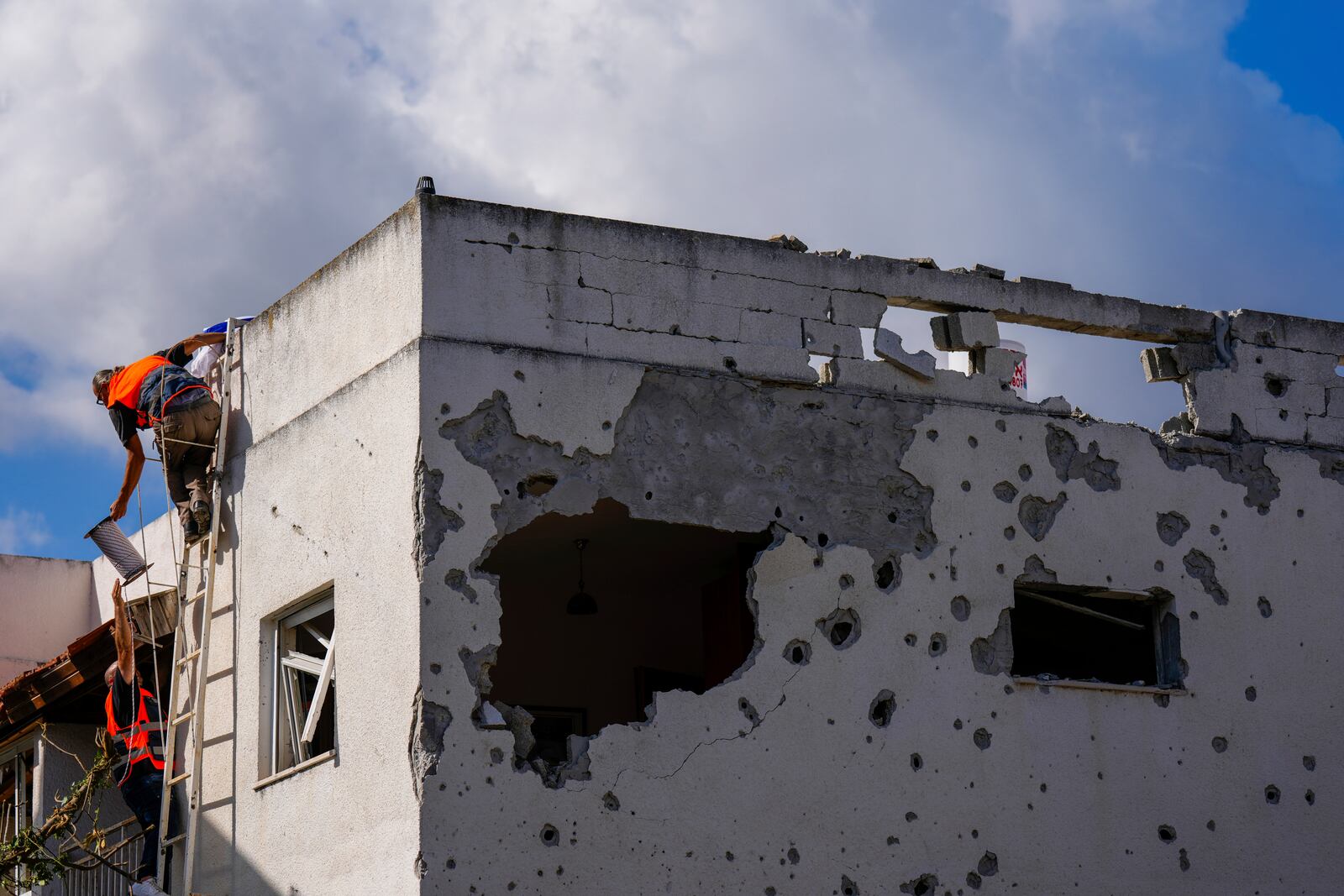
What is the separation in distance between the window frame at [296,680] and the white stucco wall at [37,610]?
787cm

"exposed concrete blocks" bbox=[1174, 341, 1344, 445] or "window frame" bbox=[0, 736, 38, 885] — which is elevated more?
"exposed concrete blocks" bbox=[1174, 341, 1344, 445]

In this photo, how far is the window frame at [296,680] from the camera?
34.8 feet

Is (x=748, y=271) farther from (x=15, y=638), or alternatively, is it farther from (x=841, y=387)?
(x=15, y=638)

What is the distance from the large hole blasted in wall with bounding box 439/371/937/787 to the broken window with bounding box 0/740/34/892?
4289mm

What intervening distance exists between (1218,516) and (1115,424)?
37.5 inches

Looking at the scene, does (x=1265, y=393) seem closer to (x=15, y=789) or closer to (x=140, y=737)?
(x=140, y=737)

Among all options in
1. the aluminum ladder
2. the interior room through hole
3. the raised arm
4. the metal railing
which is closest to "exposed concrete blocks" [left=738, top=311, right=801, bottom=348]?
the interior room through hole

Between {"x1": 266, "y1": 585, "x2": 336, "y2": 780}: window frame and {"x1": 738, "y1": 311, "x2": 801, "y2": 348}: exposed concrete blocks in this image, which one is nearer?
{"x1": 266, "y1": 585, "x2": 336, "y2": 780}: window frame

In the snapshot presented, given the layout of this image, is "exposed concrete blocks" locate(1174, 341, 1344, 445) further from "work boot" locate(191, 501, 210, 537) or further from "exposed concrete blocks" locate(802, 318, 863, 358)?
"work boot" locate(191, 501, 210, 537)

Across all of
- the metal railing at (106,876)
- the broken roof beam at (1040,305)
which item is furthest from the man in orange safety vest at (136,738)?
the broken roof beam at (1040,305)

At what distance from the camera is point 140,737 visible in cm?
1213

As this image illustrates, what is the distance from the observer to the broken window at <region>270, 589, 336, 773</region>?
1083cm

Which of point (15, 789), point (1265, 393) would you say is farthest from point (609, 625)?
point (1265, 393)

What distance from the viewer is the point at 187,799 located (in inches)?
456
